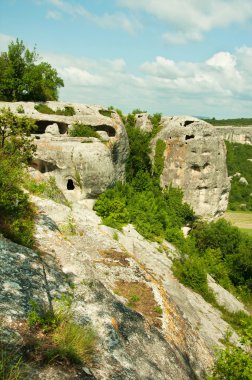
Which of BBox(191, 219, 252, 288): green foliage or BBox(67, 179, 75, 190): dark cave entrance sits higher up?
BBox(67, 179, 75, 190): dark cave entrance

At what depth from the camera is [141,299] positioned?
981 cm

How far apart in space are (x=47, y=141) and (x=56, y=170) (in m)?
1.60

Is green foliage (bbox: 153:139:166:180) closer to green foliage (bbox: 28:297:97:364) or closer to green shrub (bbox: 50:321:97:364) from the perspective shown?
green foliage (bbox: 28:297:97:364)

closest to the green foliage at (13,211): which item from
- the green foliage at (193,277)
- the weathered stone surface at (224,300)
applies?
the green foliage at (193,277)

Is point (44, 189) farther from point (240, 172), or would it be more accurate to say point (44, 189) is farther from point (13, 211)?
point (240, 172)

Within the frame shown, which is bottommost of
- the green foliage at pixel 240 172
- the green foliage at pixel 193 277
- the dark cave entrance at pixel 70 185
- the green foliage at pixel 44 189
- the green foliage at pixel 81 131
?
the green foliage at pixel 240 172

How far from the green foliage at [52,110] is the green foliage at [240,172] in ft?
213

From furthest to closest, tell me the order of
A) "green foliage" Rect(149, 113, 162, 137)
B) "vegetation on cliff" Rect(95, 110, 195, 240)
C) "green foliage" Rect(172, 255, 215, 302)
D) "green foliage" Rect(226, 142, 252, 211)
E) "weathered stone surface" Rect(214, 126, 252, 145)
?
"weathered stone surface" Rect(214, 126, 252, 145), "green foliage" Rect(226, 142, 252, 211), "green foliage" Rect(149, 113, 162, 137), "vegetation on cliff" Rect(95, 110, 195, 240), "green foliage" Rect(172, 255, 215, 302)

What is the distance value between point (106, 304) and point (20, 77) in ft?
66.1

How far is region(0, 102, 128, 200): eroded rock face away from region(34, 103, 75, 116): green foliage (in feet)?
1.39

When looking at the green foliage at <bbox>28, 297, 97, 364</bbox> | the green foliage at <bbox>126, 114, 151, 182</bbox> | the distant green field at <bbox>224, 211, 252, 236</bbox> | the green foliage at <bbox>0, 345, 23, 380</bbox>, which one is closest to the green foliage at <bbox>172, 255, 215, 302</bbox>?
the green foliage at <bbox>126, 114, 151, 182</bbox>

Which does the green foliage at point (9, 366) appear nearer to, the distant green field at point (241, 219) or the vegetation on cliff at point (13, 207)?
the vegetation on cliff at point (13, 207)

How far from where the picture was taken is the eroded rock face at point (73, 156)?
61.7 feet

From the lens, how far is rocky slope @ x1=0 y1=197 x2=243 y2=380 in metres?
5.65
